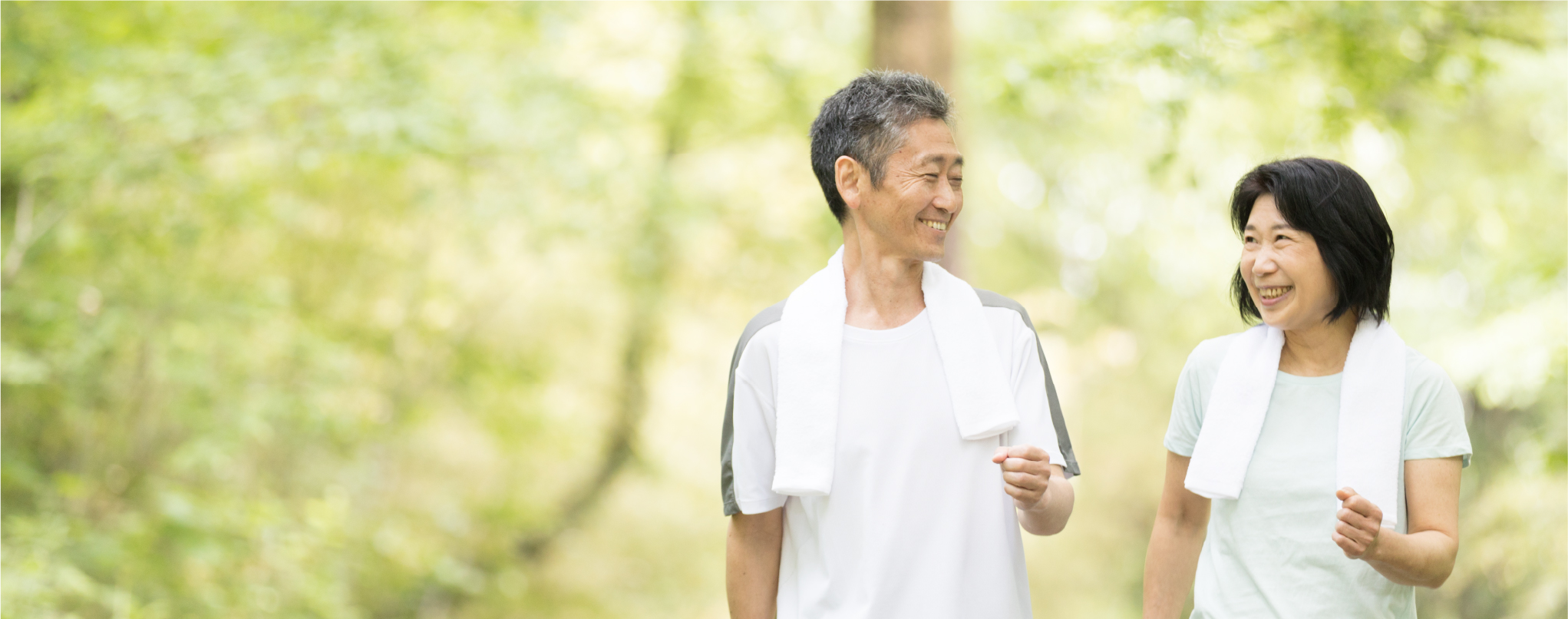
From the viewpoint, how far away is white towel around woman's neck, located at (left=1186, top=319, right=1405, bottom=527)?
1.72m

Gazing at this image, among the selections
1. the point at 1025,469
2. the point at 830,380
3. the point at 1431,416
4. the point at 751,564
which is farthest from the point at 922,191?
the point at 1431,416

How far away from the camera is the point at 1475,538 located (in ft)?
24.0

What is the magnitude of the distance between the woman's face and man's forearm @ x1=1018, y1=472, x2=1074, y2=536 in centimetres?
45

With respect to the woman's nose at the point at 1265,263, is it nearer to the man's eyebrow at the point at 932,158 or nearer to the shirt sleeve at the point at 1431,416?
the shirt sleeve at the point at 1431,416

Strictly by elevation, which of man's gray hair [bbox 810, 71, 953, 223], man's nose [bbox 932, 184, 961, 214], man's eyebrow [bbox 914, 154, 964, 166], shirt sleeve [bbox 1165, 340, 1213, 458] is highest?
man's gray hair [bbox 810, 71, 953, 223]

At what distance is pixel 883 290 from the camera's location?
202 cm

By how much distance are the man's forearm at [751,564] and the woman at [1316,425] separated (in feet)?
2.47

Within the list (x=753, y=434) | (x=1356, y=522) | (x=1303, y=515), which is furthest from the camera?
(x=753, y=434)

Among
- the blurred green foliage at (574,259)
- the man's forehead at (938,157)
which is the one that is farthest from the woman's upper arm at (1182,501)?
the blurred green foliage at (574,259)

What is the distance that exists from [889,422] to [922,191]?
1.35 ft

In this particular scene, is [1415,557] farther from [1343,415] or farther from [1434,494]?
[1343,415]

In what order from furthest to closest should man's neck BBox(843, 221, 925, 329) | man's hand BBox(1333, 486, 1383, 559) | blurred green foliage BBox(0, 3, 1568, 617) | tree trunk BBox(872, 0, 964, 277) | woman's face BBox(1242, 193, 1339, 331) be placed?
blurred green foliage BBox(0, 3, 1568, 617) → tree trunk BBox(872, 0, 964, 277) → man's neck BBox(843, 221, 925, 329) → woman's face BBox(1242, 193, 1339, 331) → man's hand BBox(1333, 486, 1383, 559)

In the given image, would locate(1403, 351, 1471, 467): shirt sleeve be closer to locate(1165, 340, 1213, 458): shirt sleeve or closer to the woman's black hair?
the woman's black hair

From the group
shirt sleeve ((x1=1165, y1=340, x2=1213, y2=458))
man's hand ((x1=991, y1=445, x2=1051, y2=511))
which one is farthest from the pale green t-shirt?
man's hand ((x1=991, y1=445, x2=1051, y2=511))
